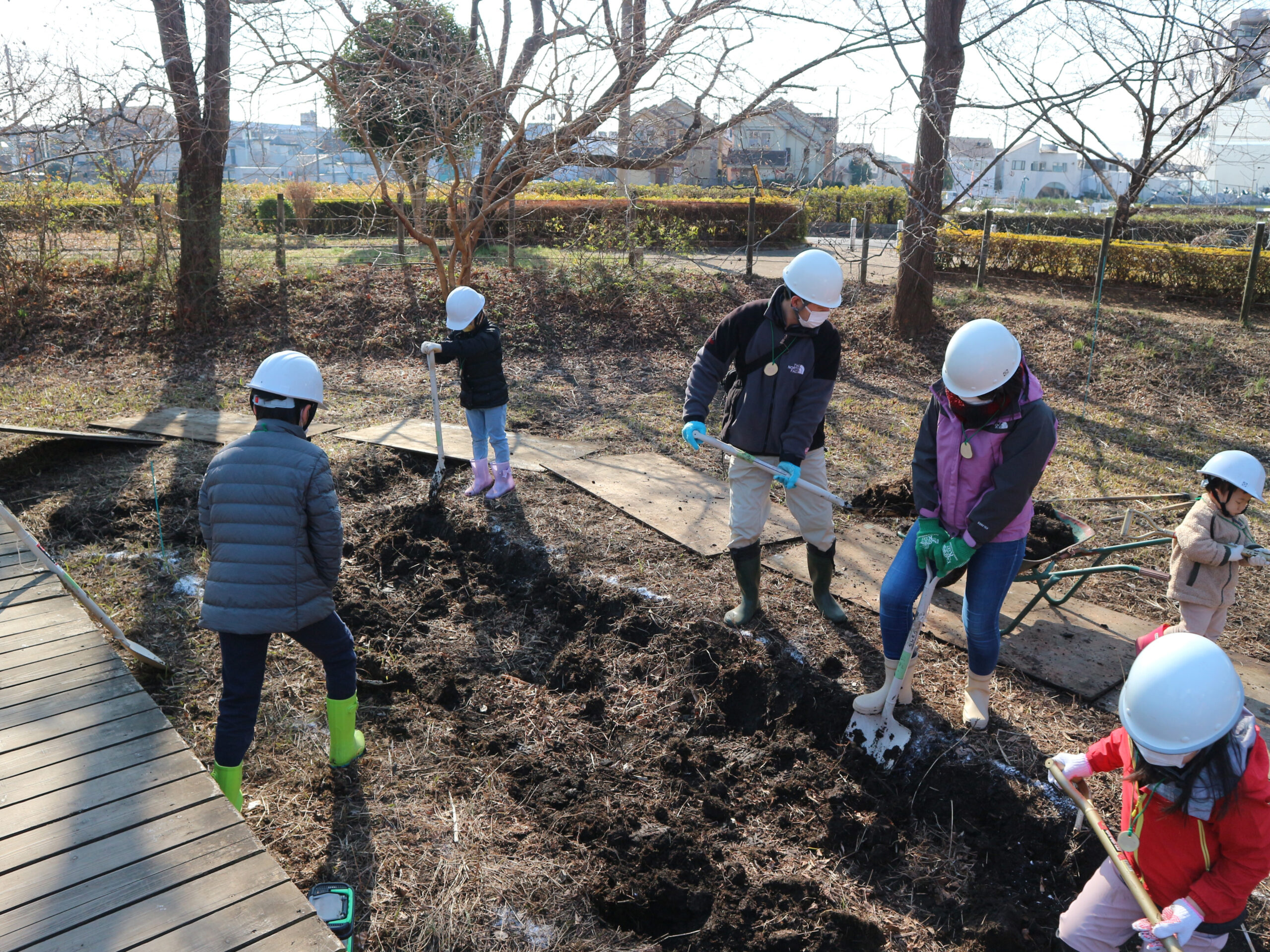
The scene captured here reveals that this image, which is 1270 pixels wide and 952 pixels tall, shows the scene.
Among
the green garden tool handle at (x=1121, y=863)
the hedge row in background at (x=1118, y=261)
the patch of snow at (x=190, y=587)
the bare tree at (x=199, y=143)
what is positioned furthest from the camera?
the hedge row in background at (x=1118, y=261)

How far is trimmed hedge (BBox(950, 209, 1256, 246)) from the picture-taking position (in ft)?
48.1

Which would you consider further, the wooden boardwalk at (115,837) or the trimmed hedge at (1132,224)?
the trimmed hedge at (1132,224)

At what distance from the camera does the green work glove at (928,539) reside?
339 centimetres

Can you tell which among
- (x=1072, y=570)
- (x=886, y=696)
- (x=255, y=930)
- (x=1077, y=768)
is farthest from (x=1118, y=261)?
(x=255, y=930)

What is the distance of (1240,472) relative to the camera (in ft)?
11.3

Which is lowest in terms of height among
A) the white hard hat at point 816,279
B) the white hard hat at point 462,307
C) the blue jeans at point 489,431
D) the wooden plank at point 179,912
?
the wooden plank at point 179,912

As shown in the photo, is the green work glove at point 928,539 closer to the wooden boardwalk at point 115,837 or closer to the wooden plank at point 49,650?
the wooden boardwalk at point 115,837

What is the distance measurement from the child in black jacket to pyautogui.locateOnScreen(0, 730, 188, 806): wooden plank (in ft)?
10.5

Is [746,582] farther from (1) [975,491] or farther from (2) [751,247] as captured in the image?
(2) [751,247]

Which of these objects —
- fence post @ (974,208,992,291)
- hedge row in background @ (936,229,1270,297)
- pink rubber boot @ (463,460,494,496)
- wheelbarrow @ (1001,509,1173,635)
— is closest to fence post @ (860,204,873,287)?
hedge row in background @ (936,229,1270,297)

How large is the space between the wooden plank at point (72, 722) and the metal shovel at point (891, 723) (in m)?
2.67

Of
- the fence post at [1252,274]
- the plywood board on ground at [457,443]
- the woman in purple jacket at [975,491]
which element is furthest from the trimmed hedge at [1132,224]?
the woman in purple jacket at [975,491]

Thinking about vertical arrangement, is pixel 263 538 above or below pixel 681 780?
above

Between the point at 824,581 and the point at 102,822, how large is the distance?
325 centimetres
